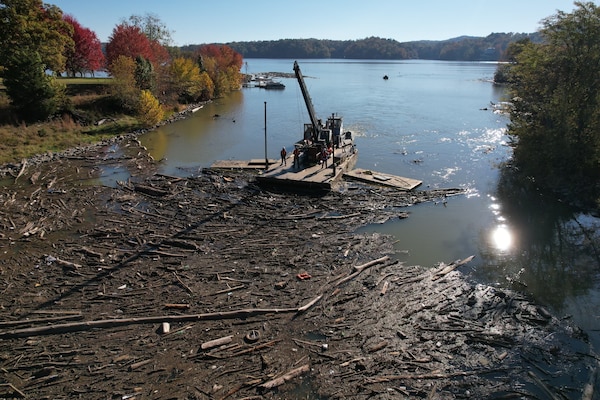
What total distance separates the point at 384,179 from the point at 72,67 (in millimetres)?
60607

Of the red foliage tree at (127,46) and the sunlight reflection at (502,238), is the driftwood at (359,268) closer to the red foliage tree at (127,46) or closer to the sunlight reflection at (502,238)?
the sunlight reflection at (502,238)

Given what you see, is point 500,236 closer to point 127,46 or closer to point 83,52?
point 127,46

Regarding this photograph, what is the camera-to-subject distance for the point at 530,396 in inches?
426

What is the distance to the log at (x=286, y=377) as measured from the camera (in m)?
10.6

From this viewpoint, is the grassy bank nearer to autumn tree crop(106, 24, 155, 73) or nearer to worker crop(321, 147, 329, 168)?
autumn tree crop(106, 24, 155, 73)

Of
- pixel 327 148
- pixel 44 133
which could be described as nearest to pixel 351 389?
pixel 327 148

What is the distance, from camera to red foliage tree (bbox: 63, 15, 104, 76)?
209 feet

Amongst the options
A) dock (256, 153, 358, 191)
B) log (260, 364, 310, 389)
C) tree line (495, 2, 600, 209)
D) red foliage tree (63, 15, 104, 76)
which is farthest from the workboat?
red foliage tree (63, 15, 104, 76)

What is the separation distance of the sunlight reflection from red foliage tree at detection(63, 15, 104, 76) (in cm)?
6650

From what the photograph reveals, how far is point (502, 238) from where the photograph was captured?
21.4m

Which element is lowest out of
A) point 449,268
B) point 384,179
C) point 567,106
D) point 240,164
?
point 449,268

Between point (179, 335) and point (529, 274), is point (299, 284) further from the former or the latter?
point (529, 274)

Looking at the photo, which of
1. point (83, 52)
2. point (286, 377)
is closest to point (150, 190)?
point (286, 377)

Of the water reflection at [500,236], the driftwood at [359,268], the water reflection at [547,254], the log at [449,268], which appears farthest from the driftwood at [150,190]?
the water reflection at [500,236]
